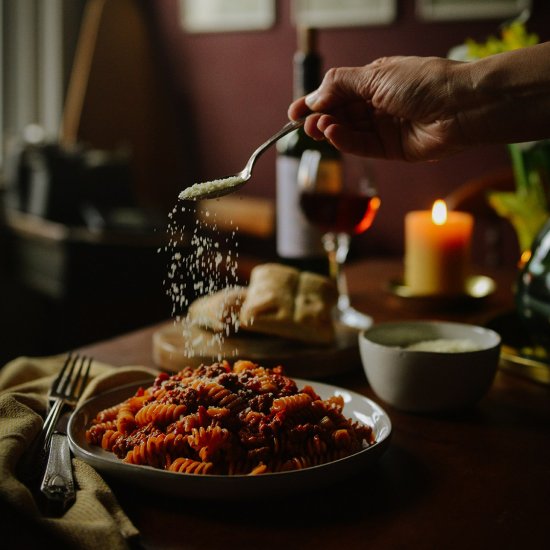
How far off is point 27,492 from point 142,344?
0.65m

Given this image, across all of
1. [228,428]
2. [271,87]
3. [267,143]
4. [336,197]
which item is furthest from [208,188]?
[271,87]

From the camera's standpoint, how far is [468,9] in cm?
328

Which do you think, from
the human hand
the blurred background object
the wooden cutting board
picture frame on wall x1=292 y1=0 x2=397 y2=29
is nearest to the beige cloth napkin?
the wooden cutting board

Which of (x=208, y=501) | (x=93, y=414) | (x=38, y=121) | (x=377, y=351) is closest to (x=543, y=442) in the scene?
(x=377, y=351)

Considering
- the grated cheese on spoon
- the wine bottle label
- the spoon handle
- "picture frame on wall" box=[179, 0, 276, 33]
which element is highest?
"picture frame on wall" box=[179, 0, 276, 33]

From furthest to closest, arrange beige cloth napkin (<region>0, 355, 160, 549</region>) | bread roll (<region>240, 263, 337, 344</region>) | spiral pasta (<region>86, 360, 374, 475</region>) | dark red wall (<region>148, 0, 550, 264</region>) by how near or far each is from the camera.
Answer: dark red wall (<region>148, 0, 550, 264</region>), bread roll (<region>240, 263, 337, 344</region>), spiral pasta (<region>86, 360, 374, 475</region>), beige cloth napkin (<region>0, 355, 160, 549</region>)

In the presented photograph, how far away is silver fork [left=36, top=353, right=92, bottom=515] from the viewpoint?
644 mm

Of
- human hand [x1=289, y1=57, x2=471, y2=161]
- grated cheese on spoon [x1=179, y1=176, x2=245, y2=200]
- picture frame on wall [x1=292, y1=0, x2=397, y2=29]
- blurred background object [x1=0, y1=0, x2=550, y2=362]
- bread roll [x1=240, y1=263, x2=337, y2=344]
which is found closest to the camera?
grated cheese on spoon [x1=179, y1=176, x2=245, y2=200]

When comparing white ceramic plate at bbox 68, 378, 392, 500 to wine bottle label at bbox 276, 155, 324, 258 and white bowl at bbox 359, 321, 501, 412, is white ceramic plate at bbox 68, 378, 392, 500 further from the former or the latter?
wine bottle label at bbox 276, 155, 324, 258

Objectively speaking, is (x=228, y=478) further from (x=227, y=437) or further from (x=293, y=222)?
(x=293, y=222)

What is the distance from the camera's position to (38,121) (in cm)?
430

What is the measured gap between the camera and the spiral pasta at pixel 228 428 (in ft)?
2.26

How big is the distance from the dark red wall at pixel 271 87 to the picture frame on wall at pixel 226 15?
0.04 meters

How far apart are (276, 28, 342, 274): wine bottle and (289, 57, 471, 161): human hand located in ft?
0.85
